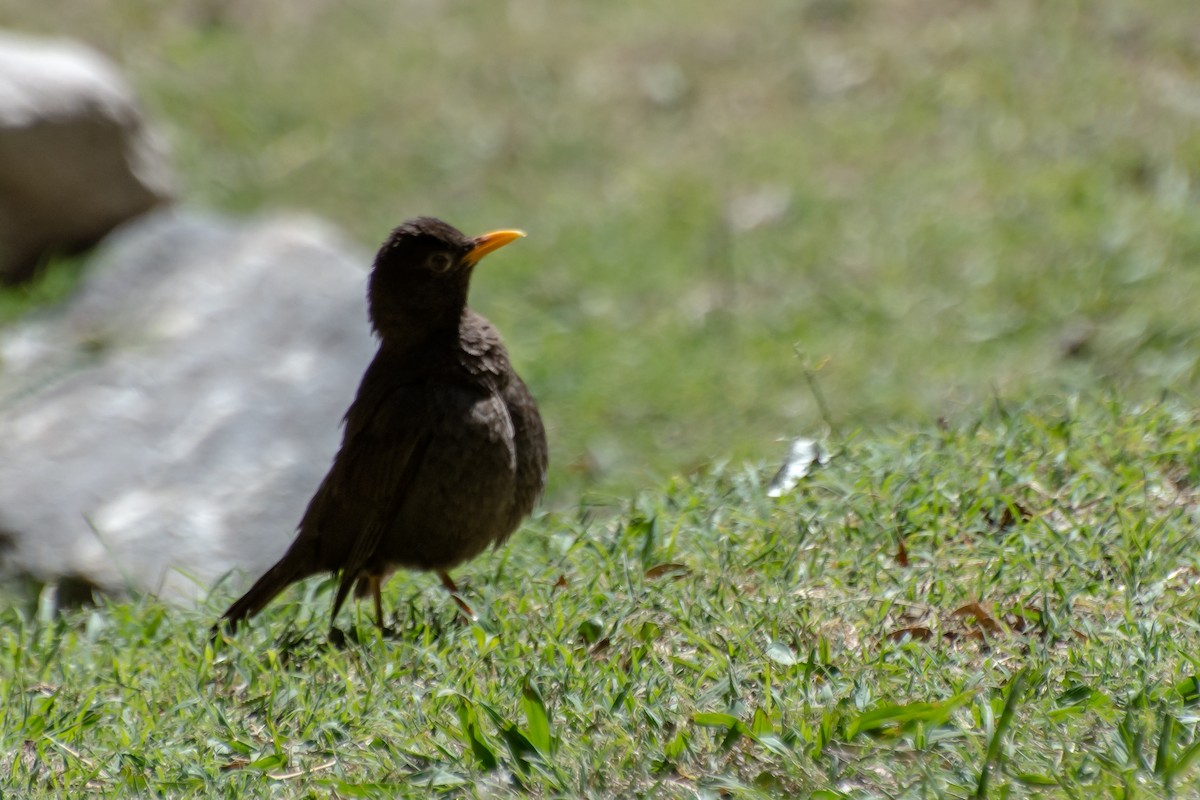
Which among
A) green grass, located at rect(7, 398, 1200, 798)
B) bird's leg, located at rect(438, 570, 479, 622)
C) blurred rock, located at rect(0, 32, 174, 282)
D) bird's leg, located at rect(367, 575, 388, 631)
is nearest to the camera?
green grass, located at rect(7, 398, 1200, 798)

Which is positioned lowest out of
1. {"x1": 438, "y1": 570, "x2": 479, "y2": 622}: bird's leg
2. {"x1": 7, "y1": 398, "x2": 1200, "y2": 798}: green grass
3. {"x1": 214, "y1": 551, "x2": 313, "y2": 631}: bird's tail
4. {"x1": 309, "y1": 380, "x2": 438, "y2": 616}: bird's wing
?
{"x1": 7, "y1": 398, "x2": 1200, "y2": 798}: green grass

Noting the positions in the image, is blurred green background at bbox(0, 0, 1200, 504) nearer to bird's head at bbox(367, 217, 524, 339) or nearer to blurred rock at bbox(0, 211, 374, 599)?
blurred rock at bbox(0, 211, 374, 599)

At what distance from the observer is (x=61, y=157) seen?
30.0 feet

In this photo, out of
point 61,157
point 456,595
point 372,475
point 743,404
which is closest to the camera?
point 456,595

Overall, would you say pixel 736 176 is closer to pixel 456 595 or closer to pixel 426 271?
pixel 426 271

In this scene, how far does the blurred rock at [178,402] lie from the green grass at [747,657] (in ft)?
3.53

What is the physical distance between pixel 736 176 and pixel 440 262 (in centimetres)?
571

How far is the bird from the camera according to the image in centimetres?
475

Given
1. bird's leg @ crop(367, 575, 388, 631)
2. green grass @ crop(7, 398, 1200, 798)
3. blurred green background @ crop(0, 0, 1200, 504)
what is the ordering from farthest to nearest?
blurred green background @ crop(0, 0, 1200, 504), bird's leg @ crop(367, 575, 388, 631), green grass @ crop(7, 398, 1200, 798)

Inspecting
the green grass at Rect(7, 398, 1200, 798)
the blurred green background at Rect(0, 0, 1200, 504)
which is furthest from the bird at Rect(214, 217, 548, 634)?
the blurred green background at Rect(0, 0, 1200, 504)

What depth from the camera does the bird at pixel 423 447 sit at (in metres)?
4.75

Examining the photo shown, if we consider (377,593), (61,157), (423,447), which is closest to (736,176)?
(61,157)

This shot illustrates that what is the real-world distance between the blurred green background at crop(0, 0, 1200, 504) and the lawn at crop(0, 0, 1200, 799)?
4 cm

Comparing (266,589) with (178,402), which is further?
(178,402)
